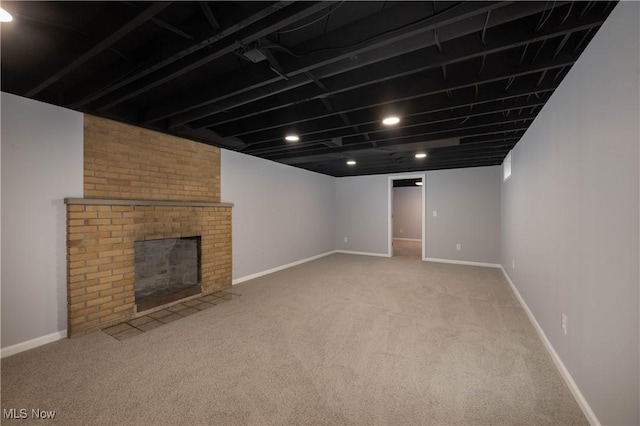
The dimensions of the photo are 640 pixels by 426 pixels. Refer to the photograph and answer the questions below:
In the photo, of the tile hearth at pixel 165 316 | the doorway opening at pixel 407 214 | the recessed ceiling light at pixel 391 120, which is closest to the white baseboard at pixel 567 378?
the recessed ceiling light at pixel 391 120

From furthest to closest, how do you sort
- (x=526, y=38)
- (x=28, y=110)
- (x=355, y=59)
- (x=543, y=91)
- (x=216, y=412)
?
(x=28, y=110), (x=543, y=91), (x=355, y=59), (x=216, y=412), (x=526, y=38)

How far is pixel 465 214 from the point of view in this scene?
587cm

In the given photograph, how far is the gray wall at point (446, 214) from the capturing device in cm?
562

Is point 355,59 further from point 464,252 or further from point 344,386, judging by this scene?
point 464,252

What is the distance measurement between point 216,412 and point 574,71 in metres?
3.25

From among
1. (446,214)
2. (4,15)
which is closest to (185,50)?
(4,15)

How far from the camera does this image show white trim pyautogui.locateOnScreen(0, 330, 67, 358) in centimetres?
224

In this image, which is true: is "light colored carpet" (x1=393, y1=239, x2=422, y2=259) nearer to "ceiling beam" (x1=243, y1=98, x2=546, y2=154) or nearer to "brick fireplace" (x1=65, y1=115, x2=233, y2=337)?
"ceiling beam" (x1=243, y1=98, x2=546, y2=154)

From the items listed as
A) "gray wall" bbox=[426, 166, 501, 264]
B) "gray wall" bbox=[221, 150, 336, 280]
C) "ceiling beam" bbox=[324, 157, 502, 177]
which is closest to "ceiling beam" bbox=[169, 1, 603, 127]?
"gray wall" bbox=[221, 150, 336, 280]

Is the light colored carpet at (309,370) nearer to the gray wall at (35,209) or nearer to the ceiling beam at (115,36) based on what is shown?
the gray wall at (35,209)

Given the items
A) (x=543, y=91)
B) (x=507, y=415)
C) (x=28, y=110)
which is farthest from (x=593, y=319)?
(x=28, y=110)

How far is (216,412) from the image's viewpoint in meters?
1.62

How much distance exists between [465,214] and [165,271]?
232 inches

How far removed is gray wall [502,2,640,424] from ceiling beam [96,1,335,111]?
4.95ft
